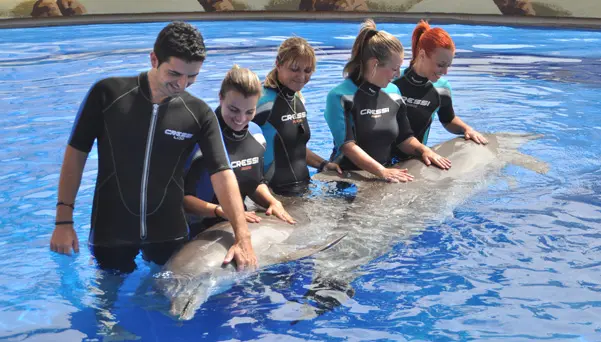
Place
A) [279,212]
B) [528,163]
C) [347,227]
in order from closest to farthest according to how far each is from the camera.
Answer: [279,212] → [347,227] → [528,163]

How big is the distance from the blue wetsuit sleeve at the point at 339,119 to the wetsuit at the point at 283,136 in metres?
0.24

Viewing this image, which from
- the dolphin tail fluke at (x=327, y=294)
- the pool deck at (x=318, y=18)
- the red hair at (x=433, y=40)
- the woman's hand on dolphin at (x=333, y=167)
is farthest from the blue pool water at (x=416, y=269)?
the pool deck at (x=318, y=18)

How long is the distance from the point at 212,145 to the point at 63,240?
911 millimetres

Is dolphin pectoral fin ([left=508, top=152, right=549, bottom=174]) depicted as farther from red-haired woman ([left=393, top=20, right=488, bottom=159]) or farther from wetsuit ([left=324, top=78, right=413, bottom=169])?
wetsuit ([left=324, top=78, right=413, bottom=169])

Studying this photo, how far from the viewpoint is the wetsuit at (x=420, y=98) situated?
6.01 meters

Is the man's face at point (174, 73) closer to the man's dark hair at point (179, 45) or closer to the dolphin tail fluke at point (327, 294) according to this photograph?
the man's dark hair at point (179, 45)

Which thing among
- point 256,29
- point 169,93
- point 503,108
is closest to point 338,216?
point 169,93

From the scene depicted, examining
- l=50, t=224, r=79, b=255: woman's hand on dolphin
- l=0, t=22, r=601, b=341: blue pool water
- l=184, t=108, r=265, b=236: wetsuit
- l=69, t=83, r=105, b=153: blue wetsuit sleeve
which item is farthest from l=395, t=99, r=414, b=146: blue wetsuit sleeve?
l=50, t=224, r=79, b=255: woman's hand on dolphin

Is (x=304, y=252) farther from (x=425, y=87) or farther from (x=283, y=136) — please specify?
(x=425, y=87)

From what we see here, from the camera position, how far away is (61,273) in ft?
14.4

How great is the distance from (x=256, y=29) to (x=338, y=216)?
14671 mm

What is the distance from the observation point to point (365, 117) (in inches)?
217

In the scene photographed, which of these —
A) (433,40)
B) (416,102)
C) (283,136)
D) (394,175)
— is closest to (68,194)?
(283,136)

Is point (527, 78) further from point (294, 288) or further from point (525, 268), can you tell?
point (294, 288)
